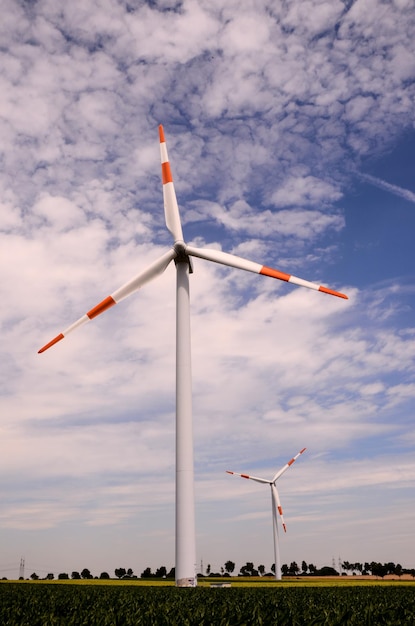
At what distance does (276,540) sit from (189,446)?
2367 inches

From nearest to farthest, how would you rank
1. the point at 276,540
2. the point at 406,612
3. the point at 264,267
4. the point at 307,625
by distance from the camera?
the point at 307,625
the point at 406,612
the point at 264,267
the point at 276,540

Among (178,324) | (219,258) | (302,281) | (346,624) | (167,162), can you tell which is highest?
(167,162)

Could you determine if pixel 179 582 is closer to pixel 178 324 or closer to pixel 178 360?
pixel 178 360

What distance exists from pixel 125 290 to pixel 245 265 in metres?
9.03

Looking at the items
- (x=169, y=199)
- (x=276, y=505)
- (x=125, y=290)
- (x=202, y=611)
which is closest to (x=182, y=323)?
(x=125, y=290)

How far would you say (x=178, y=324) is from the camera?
4156cm

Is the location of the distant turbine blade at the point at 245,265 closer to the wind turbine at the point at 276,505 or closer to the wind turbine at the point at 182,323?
the wind turbine at the point at 182,323

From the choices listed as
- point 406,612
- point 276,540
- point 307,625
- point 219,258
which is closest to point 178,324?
point 219,258

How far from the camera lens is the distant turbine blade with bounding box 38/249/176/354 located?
41.2 metres

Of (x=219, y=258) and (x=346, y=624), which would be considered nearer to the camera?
(x=346, y=624)

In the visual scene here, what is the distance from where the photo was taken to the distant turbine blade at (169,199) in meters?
45.6

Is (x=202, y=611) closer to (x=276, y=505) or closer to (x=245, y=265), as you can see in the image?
(x=245, y=265)

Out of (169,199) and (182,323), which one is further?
(169,199)

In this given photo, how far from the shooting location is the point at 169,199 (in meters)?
46.6
